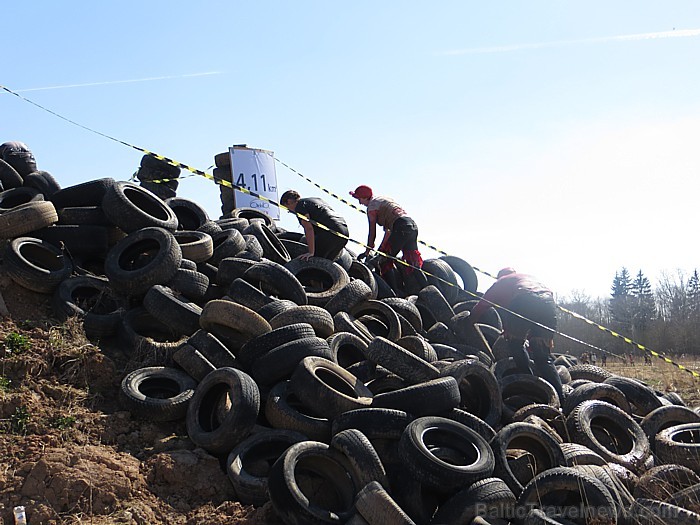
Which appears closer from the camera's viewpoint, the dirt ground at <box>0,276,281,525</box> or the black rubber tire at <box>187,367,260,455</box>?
the dirt ground at <box>0,276,281,525</box>

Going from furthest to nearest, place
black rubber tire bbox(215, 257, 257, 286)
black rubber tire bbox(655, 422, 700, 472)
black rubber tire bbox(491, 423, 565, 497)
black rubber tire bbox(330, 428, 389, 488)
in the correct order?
black rubber tire bbox(215, 257, 257, 286)
black rubber tire bbox(655, 422, 700, 472)
black rubber tire bbox(491, 423, 565, 497)
black rubber tire bbox(330, 428, 389, 488)

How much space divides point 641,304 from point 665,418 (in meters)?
63.1

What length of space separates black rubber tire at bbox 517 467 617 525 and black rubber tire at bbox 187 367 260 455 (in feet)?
8.80

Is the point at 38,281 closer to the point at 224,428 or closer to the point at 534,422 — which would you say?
the point at 224,428

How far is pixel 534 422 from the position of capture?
6.86 meters

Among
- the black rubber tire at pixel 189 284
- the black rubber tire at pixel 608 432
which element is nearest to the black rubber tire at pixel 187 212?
the black rubber tire at pixel 189 284

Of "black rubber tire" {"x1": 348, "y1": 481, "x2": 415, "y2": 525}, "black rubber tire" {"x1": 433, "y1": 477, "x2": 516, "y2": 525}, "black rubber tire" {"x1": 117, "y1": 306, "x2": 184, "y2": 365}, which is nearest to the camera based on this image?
"black rubber tire" {"x1": 348, "y1": 481, "x2": 415, "y2": 525}

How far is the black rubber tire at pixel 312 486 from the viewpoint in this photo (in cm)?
516

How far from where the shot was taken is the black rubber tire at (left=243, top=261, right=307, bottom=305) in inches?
341

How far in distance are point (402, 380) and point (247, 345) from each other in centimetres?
180

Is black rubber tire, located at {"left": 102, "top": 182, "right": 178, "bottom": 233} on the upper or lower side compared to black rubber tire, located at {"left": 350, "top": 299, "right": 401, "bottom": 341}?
upper

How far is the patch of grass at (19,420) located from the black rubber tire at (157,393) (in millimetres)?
942

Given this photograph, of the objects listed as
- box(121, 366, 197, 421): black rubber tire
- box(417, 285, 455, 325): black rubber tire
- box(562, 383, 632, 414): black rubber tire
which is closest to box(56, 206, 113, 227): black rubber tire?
box(121, 366, 197, 421): black rubber tire

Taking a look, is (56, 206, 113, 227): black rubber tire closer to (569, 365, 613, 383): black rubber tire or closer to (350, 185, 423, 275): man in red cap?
(350, 185, 423, 275): man in red cap
